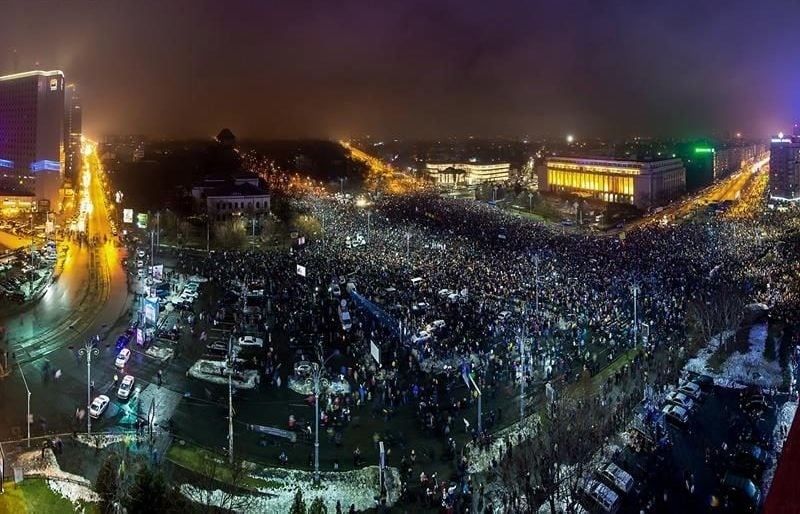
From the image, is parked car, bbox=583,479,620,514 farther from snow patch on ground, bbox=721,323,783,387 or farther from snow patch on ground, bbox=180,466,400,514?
snow patch on ground, bbox=721,323,783,387

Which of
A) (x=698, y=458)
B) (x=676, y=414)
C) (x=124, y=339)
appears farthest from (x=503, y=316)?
(x=124, y=339)

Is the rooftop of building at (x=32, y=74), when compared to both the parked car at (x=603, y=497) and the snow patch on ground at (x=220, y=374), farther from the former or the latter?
the parked car at (x=603, y=497)

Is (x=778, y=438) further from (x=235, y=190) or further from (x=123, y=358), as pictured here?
(x=235, y=190)

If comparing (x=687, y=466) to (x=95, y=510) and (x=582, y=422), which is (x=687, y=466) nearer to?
(x=582, y=422)

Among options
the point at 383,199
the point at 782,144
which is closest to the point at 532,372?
the point at 383,199

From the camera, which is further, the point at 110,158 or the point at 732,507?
the point at 110,158

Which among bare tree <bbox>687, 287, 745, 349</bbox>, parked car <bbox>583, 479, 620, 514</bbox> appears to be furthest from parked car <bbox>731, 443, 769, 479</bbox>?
bare tree <bbox>687, 287, 745, 349</bbox>

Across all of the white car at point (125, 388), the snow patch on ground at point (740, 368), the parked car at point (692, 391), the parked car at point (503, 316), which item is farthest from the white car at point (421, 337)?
the white car at point (125, 388)
